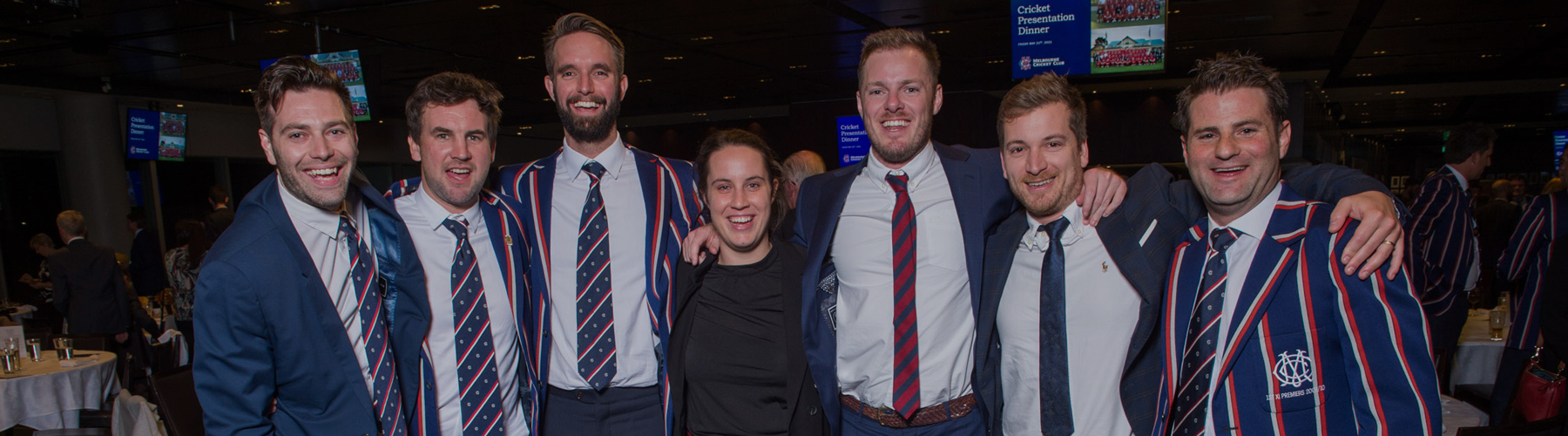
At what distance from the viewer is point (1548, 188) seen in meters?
7.43

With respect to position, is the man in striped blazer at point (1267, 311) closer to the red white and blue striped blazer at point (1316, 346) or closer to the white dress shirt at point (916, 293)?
the red white and blue striped blazer at point (1316, 346)

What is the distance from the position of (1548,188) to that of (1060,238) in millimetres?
8321

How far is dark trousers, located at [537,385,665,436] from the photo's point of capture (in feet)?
8.01

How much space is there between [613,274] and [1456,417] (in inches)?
127

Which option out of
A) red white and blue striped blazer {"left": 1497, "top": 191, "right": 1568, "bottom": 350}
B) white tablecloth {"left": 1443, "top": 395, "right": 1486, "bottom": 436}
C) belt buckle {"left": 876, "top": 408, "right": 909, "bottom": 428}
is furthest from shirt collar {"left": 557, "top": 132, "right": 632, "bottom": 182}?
red white and blue striped blazer {"left": 1497, "top": 191, "right": 1568, "bottom": 350}

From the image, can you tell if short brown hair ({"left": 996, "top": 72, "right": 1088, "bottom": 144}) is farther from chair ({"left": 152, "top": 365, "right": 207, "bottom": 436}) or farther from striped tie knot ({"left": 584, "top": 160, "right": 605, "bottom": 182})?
chair ({"left": 152, "top": 365, "right": 207, "bottom": 436})

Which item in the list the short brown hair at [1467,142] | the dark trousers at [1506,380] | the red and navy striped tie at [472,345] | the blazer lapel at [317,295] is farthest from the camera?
the short brown hair at [1467,142]

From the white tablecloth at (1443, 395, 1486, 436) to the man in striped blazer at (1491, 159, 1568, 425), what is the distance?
0.69m

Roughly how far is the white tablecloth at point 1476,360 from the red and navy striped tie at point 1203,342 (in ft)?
13.3

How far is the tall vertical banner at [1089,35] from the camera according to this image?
6176 millimetres

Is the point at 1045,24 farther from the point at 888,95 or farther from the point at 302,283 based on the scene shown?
the point at 302,283

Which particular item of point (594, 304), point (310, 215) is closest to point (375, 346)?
point (310, 215)

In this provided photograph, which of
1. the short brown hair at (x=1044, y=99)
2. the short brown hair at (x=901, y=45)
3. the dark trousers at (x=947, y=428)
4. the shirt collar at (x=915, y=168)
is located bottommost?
the dark trousers at (x=947, y=428)

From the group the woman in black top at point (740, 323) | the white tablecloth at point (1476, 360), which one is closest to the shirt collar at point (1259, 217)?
the woman in black top at point (740, 323)
